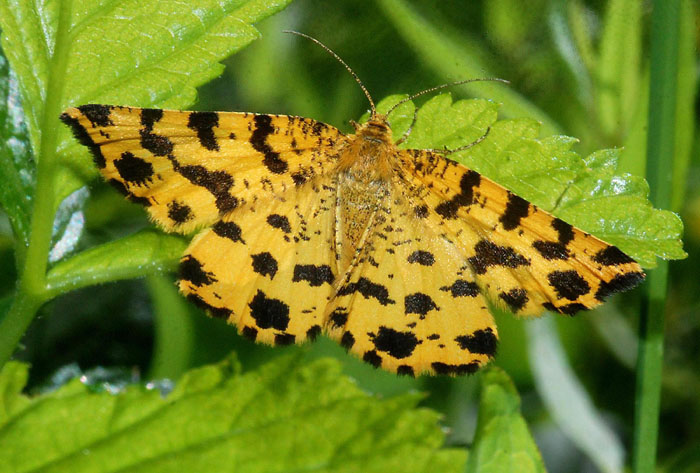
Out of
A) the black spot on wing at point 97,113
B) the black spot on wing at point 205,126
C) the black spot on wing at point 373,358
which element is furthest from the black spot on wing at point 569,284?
the black spot on wing at point 97,113

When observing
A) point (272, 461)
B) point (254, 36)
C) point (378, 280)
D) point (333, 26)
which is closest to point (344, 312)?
point (378, 280)

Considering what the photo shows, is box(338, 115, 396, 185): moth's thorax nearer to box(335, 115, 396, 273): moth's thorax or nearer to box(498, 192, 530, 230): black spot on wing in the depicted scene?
box(335, 115, 396, 273): moth's thorax

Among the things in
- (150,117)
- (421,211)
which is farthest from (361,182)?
(150,117)

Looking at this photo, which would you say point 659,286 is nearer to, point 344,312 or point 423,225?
point 423,225

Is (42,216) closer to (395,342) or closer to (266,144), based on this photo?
(266,144)

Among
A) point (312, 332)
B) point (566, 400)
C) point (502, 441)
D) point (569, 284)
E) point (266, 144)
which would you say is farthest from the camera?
point (566, 400)

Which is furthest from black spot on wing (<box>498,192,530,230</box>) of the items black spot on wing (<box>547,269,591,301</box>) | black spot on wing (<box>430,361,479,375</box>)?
black spot on wing (<box>430,361,479,375</box>)

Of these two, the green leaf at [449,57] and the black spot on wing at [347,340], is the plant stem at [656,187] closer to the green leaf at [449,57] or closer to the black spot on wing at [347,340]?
the green leaf at [449,57]
